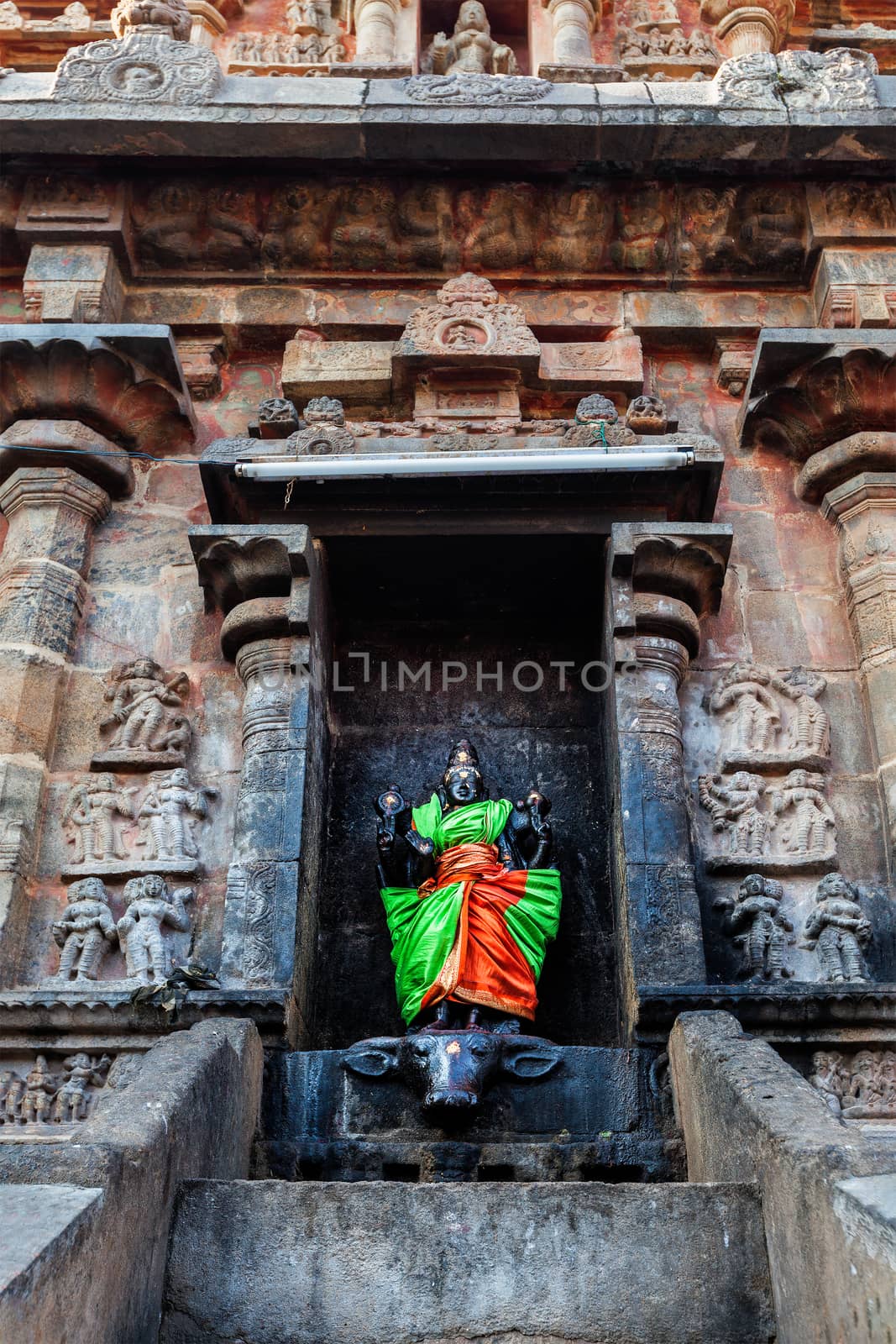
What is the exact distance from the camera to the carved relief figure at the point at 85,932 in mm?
6547

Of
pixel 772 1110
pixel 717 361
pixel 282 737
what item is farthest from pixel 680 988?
pixel 717 361

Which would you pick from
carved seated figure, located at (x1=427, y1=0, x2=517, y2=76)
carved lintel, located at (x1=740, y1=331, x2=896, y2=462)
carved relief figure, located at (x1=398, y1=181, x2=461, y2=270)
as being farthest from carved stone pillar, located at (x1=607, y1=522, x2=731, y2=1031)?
carved seated figure, located at (x1=427, y1=0, x2=517, y2=76)

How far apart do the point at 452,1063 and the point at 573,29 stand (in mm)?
8436

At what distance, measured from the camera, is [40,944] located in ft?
22.1

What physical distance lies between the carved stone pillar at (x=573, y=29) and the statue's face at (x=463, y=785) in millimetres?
6050

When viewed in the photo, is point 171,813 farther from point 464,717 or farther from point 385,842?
point 464,717

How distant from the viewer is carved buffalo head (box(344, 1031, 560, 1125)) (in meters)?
5.42

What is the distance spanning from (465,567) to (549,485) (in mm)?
808

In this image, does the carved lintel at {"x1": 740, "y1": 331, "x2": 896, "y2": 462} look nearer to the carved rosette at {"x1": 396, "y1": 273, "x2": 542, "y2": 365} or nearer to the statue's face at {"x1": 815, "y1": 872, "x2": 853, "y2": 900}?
the carved rosette at {"x1": 396, "y1": 273, "x2": 542, "y2": 365}

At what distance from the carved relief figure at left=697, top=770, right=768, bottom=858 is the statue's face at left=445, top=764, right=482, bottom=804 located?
3.93ft

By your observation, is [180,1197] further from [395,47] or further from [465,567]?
[395,47]

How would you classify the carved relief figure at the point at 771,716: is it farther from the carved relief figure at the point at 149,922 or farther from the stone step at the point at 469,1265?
the stone step at the point at 469,1265

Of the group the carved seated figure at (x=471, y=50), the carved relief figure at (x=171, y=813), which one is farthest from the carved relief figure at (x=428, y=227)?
the carved relief figure at (x=171, y=813)

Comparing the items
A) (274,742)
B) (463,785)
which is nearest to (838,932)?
(463,785)
